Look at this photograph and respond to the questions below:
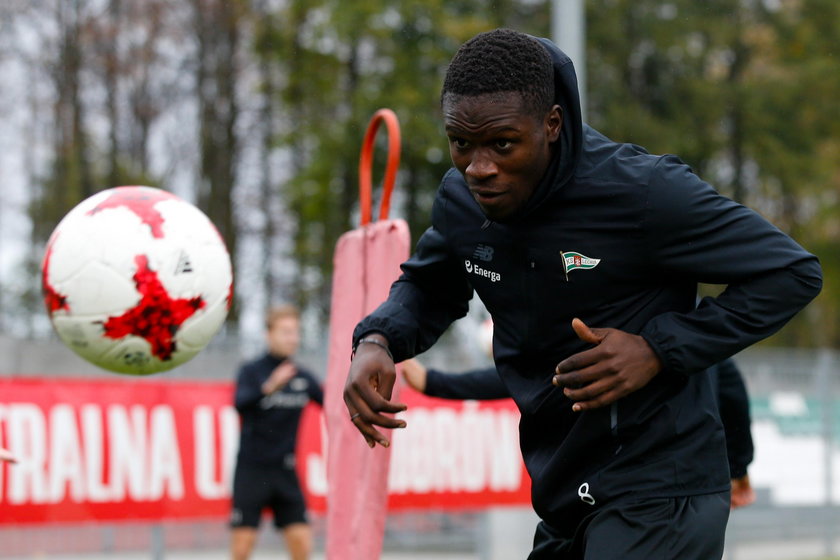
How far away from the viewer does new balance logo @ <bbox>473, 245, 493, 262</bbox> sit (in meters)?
3.47

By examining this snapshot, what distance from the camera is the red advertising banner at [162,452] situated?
8883 millimetres

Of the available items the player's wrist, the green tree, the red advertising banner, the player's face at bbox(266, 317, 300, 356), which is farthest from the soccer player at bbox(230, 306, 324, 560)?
the green tree

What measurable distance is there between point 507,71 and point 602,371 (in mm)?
806

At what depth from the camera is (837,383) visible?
14297 millimetres

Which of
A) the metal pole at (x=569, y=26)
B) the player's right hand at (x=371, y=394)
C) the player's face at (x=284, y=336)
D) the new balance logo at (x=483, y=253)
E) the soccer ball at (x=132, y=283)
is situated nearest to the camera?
the player's right hand at (x=371, y=394)

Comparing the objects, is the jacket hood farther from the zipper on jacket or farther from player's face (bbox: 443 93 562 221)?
the zipper on jacket

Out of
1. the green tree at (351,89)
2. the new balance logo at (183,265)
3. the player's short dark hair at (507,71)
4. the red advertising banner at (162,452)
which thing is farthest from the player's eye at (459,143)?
the green tree at (351,89)

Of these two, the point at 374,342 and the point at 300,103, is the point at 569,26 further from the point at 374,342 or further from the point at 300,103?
the point at 300,103

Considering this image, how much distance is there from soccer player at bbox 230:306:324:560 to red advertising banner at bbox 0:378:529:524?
541mm

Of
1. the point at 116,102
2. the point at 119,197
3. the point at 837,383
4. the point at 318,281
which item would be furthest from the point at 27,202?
the point at 119,197

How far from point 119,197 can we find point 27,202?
2563 cm

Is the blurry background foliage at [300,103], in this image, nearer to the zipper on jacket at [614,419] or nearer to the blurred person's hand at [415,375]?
the blurred person's hand at [415,375]

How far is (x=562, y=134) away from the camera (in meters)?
3.25

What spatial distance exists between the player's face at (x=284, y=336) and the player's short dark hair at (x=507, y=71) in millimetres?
6368
